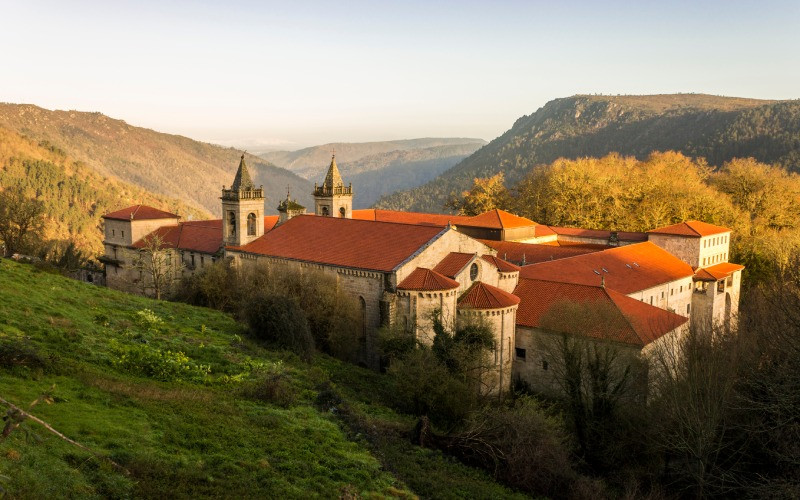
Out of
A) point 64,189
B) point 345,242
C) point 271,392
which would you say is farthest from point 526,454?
point 64,189

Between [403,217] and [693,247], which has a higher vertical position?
[403,217]

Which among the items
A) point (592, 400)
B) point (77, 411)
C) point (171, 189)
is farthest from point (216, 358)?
point (171, 189)

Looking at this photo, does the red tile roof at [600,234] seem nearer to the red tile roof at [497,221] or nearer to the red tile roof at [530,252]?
the red tile roof at [497,221]

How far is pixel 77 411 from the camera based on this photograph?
12.7 m

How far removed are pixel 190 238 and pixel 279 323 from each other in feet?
91.8

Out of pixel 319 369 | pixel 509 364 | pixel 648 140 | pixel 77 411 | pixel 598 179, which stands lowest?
pixel 509 364

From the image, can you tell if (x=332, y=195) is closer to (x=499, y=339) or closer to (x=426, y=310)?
(x=426, y=310)

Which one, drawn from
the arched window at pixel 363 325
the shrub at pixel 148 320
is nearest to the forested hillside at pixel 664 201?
the arched window at pixel 363 325

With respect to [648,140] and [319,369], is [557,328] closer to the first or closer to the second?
[319,369]

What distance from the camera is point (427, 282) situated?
3048 centimetres

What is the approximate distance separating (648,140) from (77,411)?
16100 centimetres

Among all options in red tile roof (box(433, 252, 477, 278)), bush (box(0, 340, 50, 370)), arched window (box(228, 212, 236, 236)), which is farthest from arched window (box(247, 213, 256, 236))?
bush (box(0, 340, 50, 370))

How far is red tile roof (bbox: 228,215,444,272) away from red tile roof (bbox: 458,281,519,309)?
356 centimetres

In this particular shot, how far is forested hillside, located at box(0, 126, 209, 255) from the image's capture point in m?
103
